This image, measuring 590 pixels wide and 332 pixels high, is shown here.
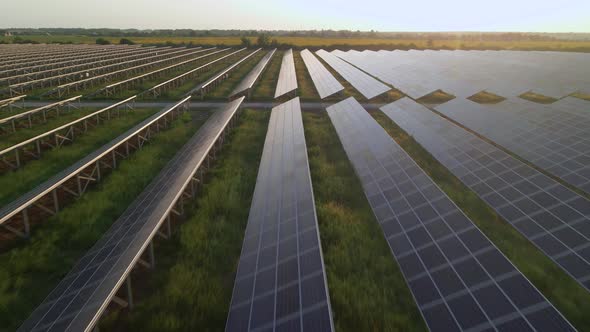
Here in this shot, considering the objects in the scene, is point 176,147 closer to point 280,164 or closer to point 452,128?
point 280,164

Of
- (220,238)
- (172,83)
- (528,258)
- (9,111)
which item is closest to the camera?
(528,258)

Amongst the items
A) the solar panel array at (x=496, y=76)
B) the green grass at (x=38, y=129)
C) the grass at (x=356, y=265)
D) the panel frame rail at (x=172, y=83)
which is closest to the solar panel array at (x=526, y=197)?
the grass at (x=356, y=265)

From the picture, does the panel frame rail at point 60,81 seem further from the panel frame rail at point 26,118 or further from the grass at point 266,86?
the grass at point 266,86

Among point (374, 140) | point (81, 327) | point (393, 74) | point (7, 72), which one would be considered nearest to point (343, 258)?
point (81, 327)

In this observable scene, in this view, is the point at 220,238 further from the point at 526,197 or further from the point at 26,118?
the point at 26,118

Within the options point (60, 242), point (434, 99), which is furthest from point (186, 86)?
point (60, 242)

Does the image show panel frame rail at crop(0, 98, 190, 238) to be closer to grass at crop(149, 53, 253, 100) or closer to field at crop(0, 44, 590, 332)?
field at crop(0, 44, 590, 332)
